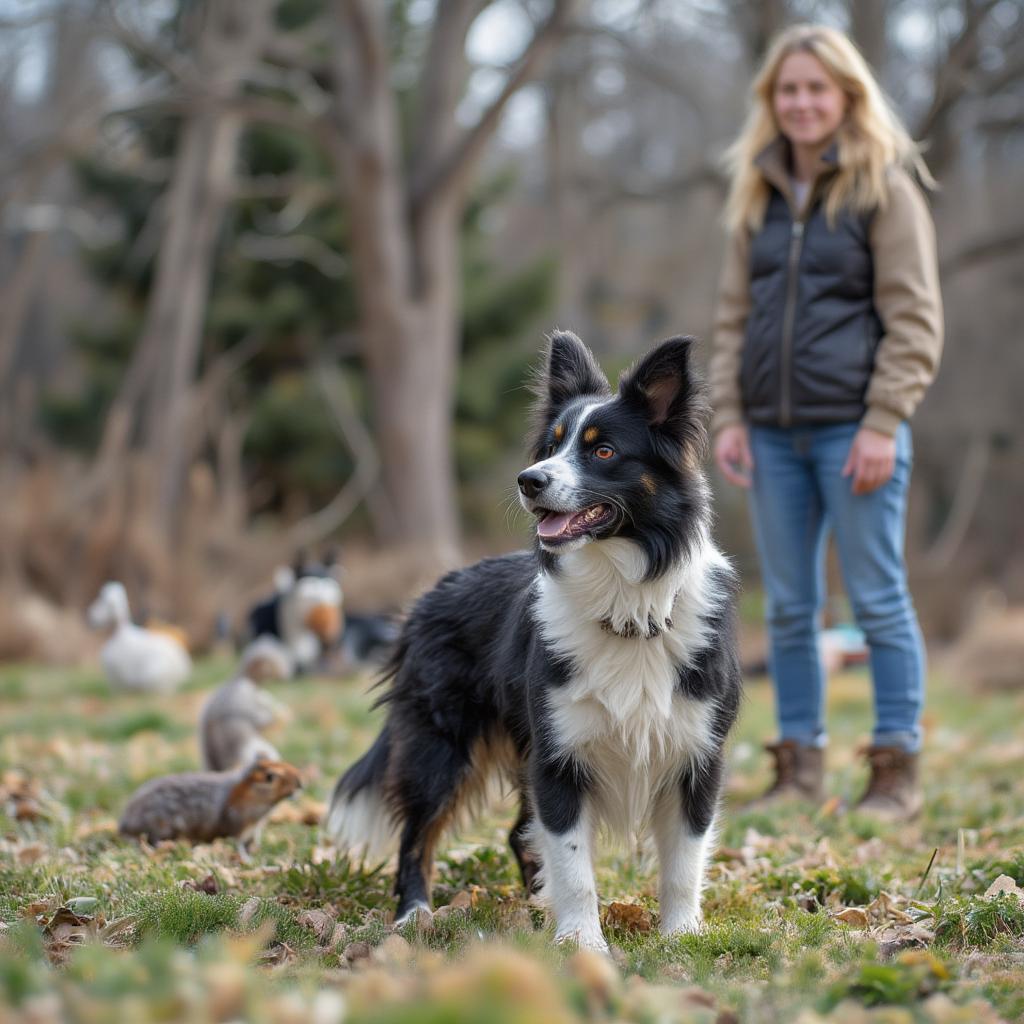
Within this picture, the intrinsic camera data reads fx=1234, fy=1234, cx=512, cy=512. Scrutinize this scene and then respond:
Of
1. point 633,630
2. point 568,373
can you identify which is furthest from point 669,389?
point 633,630

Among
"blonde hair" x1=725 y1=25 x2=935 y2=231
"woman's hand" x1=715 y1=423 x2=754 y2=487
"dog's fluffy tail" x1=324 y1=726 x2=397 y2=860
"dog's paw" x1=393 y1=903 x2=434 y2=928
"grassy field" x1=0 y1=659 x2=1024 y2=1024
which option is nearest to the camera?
"grassy field" x1=0 y1=659 x2=1024 y2=1024

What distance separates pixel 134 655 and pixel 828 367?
536 centimetres

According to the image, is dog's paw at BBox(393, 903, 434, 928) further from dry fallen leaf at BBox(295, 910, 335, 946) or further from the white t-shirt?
the white t-shirt

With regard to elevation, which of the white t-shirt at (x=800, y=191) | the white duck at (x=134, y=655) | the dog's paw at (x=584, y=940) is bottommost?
the white duck at (x=134, y=655)

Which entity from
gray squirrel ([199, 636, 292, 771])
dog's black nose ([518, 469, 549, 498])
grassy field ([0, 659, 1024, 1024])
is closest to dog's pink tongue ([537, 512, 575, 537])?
dog's black nose ([518, 469, 549, 498])

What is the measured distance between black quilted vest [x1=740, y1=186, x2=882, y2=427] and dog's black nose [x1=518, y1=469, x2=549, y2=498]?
1.89 meters

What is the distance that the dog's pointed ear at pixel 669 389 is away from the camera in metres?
3.41

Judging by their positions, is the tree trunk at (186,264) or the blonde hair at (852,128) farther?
the tree trunk at (186,264)

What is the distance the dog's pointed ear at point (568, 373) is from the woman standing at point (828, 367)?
1.35m

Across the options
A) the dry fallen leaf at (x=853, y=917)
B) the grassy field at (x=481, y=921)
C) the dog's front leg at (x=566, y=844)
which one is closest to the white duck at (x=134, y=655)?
the grassy field at (x=481, y=921)

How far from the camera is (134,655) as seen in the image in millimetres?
8250

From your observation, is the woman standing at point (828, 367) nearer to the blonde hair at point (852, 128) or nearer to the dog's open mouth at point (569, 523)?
the blonde hair at point (852, 128)

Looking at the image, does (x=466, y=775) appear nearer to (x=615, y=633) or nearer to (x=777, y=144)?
(x=615, y=633)

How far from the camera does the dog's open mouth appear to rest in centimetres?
326
